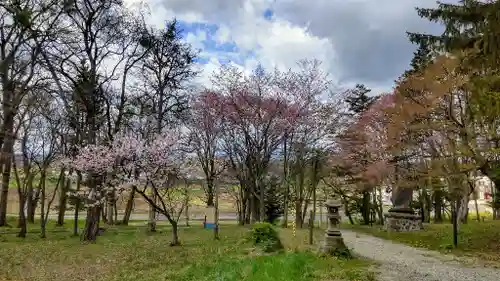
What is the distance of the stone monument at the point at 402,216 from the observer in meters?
21.4

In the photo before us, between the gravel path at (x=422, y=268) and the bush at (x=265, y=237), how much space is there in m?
2.36

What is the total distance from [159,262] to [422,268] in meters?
6.69

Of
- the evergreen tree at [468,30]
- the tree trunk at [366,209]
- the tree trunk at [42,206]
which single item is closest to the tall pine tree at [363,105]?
the tree trunk at [366,209]

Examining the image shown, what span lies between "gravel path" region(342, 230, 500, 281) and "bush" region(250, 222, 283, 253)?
2.36 m

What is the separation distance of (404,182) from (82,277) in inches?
543

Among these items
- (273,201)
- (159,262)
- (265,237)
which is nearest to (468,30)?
(265,237)

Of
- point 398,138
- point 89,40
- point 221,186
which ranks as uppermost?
point 89,40

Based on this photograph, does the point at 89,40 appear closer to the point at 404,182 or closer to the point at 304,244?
the point at 304,244

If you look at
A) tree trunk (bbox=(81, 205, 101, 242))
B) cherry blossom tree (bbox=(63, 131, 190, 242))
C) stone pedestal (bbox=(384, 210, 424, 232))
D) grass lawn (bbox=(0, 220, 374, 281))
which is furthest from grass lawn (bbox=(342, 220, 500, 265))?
tree trunk (bbox=(81, 205, 101, 242))

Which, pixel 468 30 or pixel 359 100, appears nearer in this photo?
pixel 468 30

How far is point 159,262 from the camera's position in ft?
39.8

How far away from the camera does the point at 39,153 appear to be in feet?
77.3

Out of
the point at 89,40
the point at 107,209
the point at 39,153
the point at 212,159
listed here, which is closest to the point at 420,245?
the point at 212,159

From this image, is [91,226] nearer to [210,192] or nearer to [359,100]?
[210,192]
